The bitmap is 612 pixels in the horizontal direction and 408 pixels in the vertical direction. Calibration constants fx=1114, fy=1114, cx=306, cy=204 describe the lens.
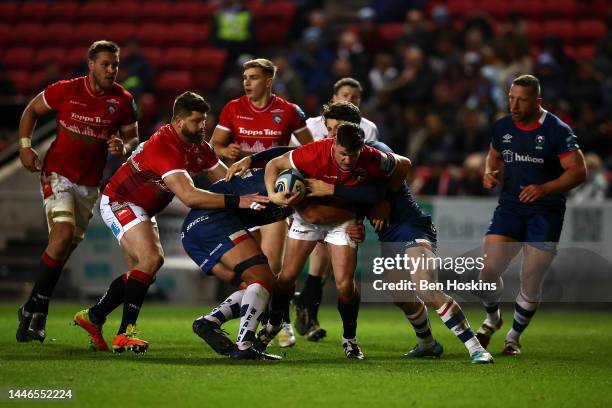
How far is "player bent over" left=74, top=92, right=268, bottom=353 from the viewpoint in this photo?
8594 mm

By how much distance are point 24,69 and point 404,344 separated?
44.5 feet

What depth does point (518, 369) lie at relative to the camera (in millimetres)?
8219

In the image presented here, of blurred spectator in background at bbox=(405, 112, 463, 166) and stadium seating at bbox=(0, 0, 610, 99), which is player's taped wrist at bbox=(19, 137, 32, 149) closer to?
blurred spectator in background at bbox=(405, 112, 463, 166)

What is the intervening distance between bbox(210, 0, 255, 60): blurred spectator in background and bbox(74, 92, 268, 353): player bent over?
10755mm

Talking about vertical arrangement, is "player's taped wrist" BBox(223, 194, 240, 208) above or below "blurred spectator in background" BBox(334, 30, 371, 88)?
below

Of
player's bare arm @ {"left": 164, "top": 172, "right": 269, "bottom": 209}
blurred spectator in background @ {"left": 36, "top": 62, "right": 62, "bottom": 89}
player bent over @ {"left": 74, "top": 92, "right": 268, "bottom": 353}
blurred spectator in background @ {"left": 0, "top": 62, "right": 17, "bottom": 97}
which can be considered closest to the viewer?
player's bare arm @ {"left": 164, "top": 172, "right": 269, "bottom": 209}

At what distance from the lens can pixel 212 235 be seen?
28.0 feet

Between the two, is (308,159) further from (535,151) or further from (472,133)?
(472,133)

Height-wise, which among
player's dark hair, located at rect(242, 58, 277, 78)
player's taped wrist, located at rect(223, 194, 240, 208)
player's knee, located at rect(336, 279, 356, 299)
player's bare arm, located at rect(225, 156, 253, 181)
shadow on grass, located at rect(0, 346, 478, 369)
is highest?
player's dark hair, located at rect(242, 58, 277, 78)

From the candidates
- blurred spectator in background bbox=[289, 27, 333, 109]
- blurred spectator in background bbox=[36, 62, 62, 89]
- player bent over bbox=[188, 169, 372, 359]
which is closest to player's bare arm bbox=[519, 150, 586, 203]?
player bent over bbox=[188, 169, 372, 359]

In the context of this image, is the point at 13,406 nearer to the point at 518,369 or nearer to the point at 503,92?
the point at 518,369

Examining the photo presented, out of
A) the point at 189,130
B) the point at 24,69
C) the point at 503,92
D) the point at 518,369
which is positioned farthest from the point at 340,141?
the point at 24,69

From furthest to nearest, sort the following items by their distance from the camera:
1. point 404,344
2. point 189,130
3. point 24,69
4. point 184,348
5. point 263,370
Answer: point 24,69 → point 404,344 → point 184,348 → point 189,130 → point 263,370

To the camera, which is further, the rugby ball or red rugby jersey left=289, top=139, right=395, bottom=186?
red rugby jersey left=289, top=139, right=395, bottom=186
